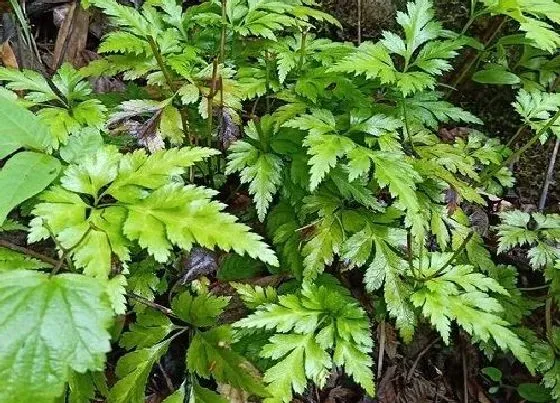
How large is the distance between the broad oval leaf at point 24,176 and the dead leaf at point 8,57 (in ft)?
4.42

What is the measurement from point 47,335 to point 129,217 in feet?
1.45

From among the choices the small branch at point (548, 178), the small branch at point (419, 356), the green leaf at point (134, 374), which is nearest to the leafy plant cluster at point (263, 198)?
the green leaf at point (134, 374)

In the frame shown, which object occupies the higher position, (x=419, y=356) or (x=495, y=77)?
(x=495, y=77)

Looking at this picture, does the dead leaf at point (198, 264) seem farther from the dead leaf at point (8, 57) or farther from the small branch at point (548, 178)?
the small branch at point (548, 178)

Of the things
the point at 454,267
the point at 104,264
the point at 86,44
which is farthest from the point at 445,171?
the point at 86,44

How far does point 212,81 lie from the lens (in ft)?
6.44

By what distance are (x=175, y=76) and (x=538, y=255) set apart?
1.55 meters

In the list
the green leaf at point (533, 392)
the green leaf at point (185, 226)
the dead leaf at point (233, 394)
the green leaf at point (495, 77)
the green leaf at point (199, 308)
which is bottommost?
the green leaf at point (533, 392)

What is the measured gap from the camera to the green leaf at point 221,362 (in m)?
1.73

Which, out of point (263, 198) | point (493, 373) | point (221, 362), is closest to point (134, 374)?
point (221, 362)

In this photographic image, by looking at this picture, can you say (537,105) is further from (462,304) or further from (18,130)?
(18,130)

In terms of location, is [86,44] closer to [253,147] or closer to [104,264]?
[253,147]

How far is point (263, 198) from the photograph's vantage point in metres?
2.01

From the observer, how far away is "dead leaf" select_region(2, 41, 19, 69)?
2.69 m
